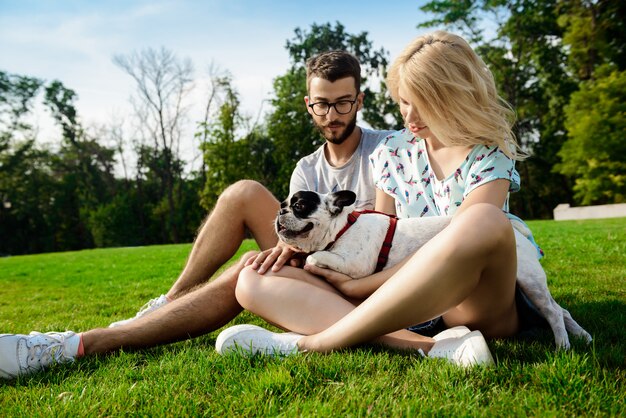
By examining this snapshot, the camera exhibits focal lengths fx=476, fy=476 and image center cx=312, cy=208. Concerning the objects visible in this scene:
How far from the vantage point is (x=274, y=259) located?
9.90ft

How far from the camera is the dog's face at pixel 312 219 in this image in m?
3.23

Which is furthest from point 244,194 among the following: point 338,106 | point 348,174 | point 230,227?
point 338,106

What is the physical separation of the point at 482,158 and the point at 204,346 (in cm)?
208

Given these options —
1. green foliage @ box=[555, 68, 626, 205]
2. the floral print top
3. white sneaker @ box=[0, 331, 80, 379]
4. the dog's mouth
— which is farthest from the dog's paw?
green foliage @ box=[555, 68, 626, 205]

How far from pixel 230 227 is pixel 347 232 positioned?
110 centimetres

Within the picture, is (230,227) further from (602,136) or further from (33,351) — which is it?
(602,136)

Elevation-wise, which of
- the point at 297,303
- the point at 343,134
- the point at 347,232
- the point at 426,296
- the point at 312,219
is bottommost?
the point at 297,303

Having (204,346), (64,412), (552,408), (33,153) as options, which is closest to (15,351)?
(64,412)

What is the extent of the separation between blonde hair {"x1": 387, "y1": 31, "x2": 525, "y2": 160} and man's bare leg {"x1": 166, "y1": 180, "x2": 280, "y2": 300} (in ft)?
4.95

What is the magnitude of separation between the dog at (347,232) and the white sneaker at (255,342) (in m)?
0.58

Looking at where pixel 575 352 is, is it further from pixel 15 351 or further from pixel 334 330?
pixel 15 351

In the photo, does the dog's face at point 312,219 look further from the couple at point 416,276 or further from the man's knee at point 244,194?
the man's knee at point 244,194

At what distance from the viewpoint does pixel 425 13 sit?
32062 mm

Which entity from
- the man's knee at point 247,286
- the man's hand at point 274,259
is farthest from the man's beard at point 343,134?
the man's knee at point 247,286
